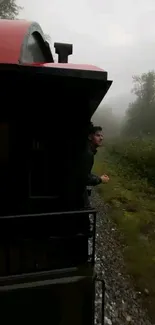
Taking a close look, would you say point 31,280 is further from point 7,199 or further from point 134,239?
point 134,239

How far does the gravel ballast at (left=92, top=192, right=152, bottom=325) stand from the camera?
5.98 metres

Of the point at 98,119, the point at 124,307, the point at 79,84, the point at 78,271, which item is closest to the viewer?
the point at 79,84

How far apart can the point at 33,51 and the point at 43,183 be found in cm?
198

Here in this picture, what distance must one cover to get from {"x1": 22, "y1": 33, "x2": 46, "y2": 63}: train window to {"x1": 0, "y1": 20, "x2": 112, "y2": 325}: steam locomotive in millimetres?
32

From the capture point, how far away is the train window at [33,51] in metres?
4.50

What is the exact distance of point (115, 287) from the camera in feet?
22.8

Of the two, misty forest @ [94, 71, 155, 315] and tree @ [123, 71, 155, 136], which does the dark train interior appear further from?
tree @ [123, 71, 155, 136]

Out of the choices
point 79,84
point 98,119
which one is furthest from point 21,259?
point 98,119

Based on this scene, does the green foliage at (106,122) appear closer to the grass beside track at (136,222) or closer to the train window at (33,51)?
the grass beside track at (136,222)

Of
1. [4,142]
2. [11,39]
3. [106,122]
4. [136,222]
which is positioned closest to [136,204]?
[136,222]

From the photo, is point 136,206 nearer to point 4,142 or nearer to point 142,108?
point 4,142

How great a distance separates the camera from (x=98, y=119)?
2933 inches

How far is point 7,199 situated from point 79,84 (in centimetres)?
173

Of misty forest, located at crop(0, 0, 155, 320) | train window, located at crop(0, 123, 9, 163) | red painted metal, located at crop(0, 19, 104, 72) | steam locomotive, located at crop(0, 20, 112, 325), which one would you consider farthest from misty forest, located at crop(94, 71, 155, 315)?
red painted metal, located at crop(0, 19, 104, 72)
